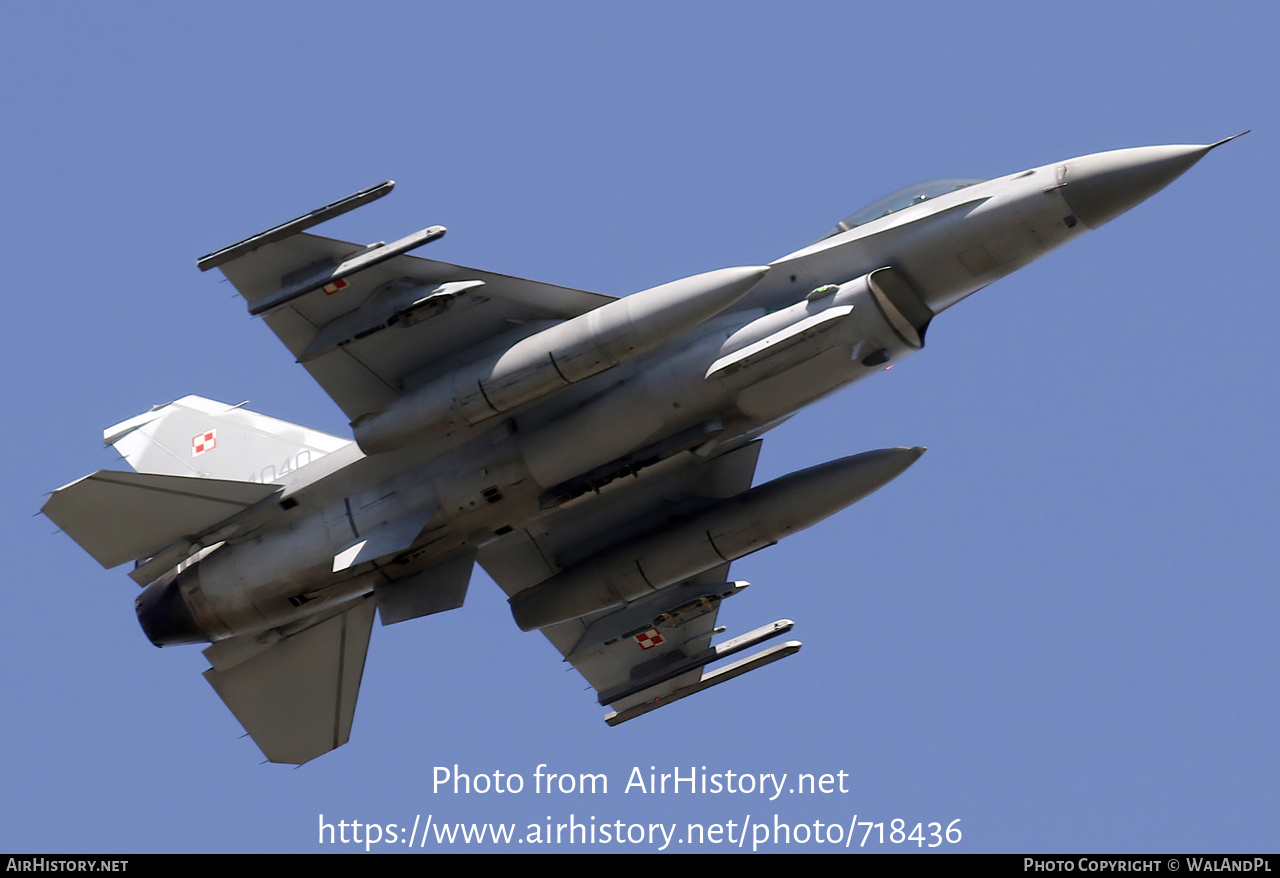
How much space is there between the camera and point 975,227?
16.2 meters

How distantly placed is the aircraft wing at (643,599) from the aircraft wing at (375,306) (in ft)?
6.70

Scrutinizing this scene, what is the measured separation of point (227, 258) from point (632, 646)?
7.44 m

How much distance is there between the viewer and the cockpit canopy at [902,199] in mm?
16625

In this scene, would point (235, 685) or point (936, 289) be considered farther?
point (235, 685)

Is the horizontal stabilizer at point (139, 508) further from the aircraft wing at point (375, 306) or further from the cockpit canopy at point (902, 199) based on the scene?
the cockpit canopy at point (902, 199)

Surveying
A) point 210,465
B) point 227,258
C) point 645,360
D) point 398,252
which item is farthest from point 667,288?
point 210,465

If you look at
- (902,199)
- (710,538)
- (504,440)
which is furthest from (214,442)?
(902,199)

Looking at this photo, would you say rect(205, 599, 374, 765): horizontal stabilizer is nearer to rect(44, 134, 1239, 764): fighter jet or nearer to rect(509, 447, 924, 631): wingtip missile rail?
rect(44, 134, 1239, 764): fighter jet

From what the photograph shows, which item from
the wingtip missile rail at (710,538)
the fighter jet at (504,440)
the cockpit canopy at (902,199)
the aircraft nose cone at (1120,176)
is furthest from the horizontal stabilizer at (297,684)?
the aircraft nose cone at (1120,176)

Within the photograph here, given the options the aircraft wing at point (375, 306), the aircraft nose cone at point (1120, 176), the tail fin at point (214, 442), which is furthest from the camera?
the tail fin at point (214, 442)

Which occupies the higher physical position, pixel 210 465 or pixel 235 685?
pixel 210 465

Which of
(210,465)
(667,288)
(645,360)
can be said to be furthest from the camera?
(210,465)

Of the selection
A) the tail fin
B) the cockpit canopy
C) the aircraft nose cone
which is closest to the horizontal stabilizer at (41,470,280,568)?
the tail fin

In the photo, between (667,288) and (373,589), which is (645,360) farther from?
(373,589)
